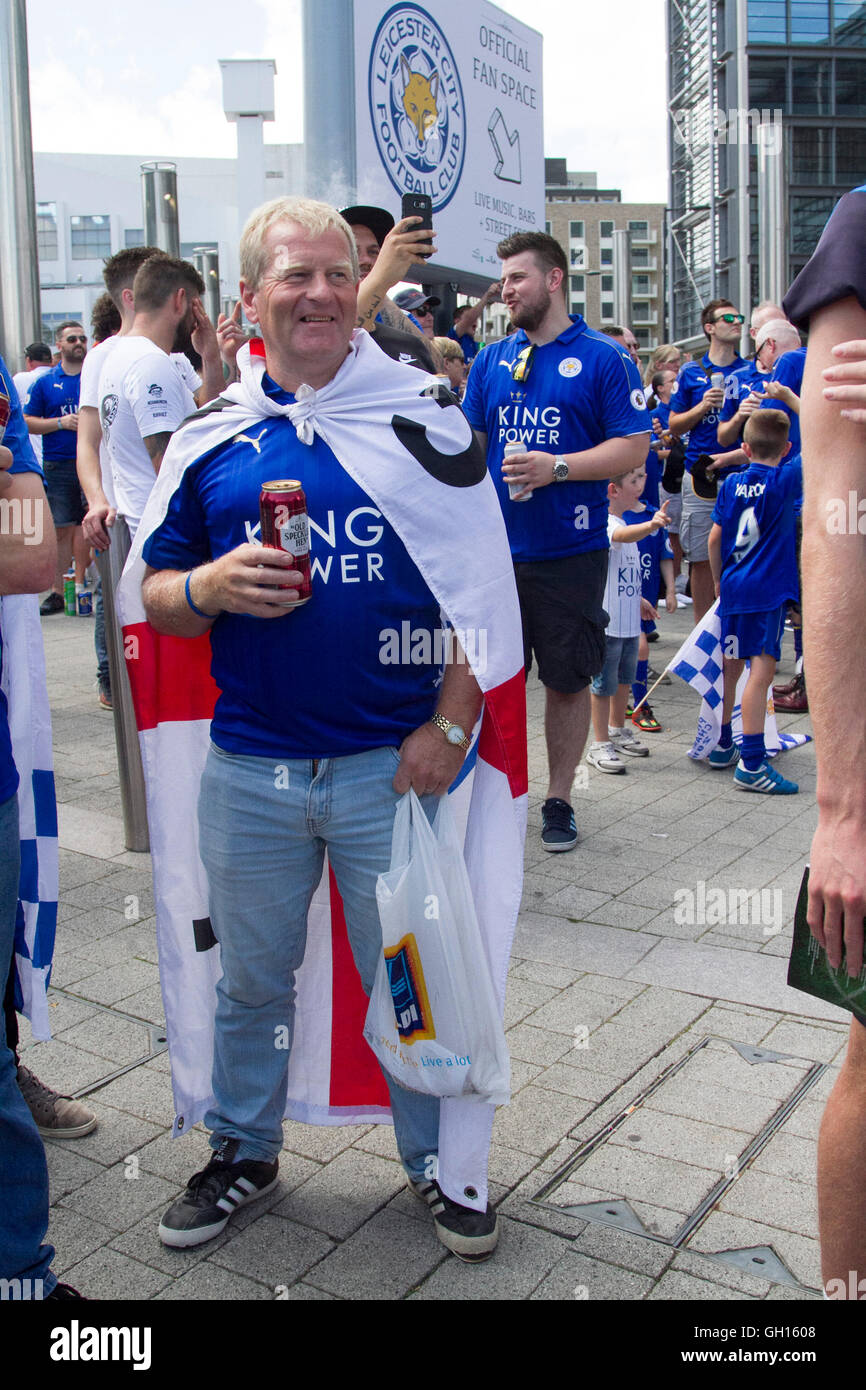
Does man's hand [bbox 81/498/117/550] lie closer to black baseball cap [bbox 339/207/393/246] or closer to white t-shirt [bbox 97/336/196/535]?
white t-shirt [bbox 97/336/196/535]

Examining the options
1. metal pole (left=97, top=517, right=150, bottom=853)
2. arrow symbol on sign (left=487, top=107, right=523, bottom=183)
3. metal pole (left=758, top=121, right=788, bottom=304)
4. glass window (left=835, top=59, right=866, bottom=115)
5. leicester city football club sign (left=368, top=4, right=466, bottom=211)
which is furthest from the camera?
glass window (left=835, top=59, right=866, bottom=115)

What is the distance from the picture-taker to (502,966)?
2609 millimetres

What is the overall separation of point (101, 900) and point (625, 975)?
199cm

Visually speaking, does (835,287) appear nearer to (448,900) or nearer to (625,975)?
(448,900)

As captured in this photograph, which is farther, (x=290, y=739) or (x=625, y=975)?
(x=625, y=975)

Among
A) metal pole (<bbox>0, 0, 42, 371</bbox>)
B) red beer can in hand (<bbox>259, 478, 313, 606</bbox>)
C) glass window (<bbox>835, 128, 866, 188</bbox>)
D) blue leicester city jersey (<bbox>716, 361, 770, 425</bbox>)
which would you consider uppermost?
glass window (<bbox>835, 128, 866, 188</bbox>)

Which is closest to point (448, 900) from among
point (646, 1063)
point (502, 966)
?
point (502, 966)

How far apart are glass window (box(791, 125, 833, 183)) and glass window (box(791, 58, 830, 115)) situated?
3.99 feet

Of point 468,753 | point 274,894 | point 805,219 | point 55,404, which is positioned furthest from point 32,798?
point 805,219

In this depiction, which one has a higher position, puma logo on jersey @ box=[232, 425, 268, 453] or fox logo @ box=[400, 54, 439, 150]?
fox logo @ box=[400, 54, 439, 150]

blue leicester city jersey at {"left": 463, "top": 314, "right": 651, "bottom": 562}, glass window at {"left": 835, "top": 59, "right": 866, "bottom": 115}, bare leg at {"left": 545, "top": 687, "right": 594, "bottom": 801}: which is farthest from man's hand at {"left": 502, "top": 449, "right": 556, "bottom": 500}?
glass window at {"left": 835, "top": 59, "right": 866, "bottom": 115}

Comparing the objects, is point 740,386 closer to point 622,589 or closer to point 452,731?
point 622,589

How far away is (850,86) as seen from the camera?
59375 millimetres

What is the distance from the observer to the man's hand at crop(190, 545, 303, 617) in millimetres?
2283
